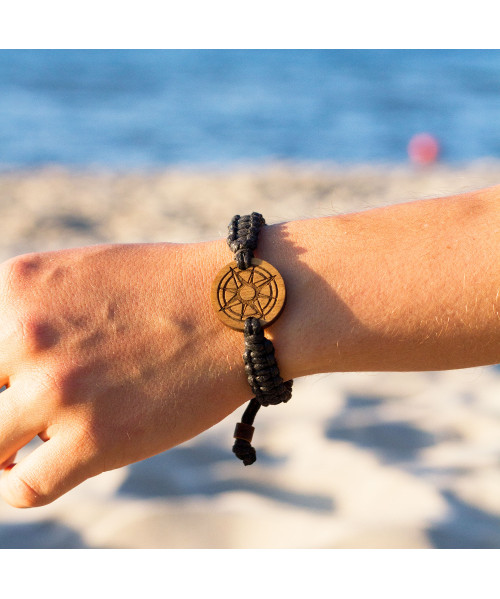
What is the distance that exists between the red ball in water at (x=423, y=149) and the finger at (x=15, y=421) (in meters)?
7.08

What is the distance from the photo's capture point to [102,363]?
1352 mm

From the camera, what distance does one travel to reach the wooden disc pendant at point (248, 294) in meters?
1.41

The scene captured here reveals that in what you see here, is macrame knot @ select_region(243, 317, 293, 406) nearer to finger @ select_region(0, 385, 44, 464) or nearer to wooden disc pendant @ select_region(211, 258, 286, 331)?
wooden disc pendant @ select_region(211, 258, 286, 331)

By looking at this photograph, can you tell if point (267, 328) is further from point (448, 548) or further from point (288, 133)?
point (288, 133)

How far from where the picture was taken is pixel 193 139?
8.62 metres

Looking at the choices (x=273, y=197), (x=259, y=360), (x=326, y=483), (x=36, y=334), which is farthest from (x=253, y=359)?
(x=273, y=197)

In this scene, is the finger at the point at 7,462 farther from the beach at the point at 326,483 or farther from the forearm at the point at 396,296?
the beach at the point at 326,483

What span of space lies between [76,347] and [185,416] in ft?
0.82

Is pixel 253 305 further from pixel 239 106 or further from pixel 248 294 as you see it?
pixel 239 106

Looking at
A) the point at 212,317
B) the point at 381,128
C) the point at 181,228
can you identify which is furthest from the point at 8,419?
the point at 381,128

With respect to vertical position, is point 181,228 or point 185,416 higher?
point 181,228

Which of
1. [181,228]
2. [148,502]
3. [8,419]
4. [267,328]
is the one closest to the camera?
[8,419]

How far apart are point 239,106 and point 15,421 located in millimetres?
9374

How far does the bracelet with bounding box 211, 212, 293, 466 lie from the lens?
1380mm
